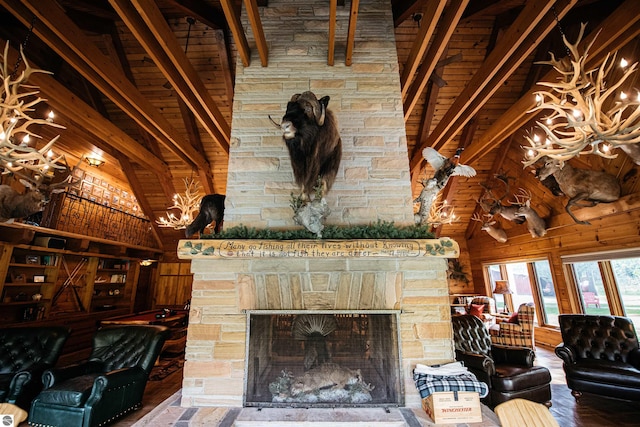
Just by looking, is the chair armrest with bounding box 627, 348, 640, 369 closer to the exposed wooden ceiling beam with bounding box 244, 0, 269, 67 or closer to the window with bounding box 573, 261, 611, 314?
the window with bounding box 573, 261, 611, 314

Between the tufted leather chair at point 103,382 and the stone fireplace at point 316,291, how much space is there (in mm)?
1236

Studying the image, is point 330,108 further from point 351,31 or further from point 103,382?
point 103,382

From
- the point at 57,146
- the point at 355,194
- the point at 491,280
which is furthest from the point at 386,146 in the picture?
the point at 491,280

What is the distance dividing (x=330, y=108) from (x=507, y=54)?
202 centimetres

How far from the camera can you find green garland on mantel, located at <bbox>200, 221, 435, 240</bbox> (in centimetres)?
246

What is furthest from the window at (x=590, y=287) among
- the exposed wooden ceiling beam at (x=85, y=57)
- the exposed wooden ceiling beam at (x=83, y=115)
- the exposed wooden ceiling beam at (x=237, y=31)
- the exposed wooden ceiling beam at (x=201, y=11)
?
the exposed wooden ceiling beam at (x=83, y=115)

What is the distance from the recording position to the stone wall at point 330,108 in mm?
2842

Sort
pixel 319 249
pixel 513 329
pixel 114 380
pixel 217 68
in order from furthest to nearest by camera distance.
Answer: pixel 217 68
pixel 513 329
pixel 114 380
pixel 319 249

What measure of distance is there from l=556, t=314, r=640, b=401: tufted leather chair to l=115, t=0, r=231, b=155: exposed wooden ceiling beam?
6.15 m

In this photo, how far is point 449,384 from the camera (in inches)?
83.7

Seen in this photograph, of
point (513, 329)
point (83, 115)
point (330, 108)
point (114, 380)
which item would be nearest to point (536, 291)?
point (513, 329)

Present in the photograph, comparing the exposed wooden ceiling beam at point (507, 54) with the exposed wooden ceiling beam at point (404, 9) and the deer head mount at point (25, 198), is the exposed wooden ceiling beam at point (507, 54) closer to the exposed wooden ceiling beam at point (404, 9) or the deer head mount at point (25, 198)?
the exposed wooden ceiling beam at point (404, 9)

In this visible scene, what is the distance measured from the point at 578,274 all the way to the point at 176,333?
8.51 meters

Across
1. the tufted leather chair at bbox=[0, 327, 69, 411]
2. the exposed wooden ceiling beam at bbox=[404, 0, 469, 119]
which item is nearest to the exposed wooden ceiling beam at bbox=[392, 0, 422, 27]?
the exposed wooden ceiling beam at bbox=[404, 0, 469, 119]
